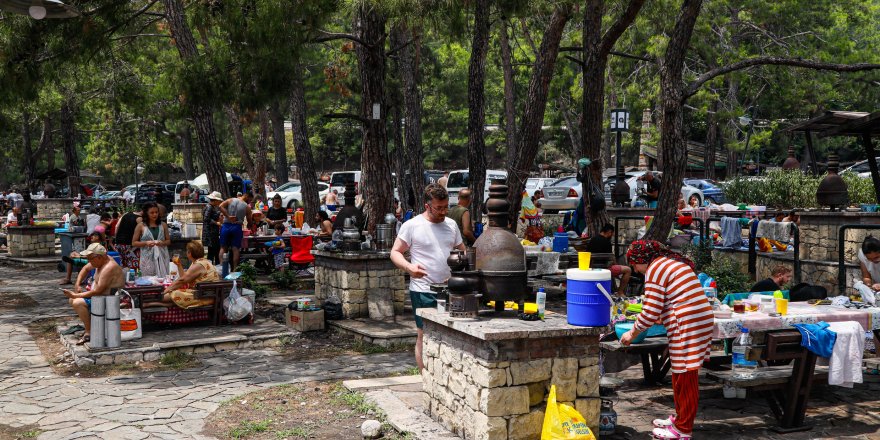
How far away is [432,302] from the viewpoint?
6664 millimetres

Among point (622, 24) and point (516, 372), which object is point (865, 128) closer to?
point (622, 24)

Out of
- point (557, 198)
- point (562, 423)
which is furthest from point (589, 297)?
point (557, 198)

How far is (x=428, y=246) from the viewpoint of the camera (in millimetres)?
6691

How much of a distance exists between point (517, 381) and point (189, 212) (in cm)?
1745

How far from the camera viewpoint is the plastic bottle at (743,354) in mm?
6535

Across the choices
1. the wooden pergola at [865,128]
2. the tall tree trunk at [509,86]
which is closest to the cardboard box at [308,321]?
the wooden pergola at [865,128]

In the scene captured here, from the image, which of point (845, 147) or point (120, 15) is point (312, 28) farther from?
point (845, 147)

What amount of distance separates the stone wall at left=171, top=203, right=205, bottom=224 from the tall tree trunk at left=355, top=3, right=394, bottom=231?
9322mm

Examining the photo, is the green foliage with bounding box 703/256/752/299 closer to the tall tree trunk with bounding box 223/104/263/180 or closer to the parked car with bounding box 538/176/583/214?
the tall tree trunk with bounding box 223/104/263/180

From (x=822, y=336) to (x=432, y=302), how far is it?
3090mm

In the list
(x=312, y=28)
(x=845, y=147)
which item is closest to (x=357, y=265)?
(x=312, y=28)

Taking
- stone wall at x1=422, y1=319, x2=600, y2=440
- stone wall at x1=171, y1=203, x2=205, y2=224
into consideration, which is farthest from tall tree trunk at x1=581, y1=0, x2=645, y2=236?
stone wall at x1=171, y1=203, x2=205, y2=224

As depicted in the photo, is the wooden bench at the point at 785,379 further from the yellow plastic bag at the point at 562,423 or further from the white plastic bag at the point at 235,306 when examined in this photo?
the white plastic bag at the point at 235,306

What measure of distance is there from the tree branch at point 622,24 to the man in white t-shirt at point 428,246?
23.9 ft
